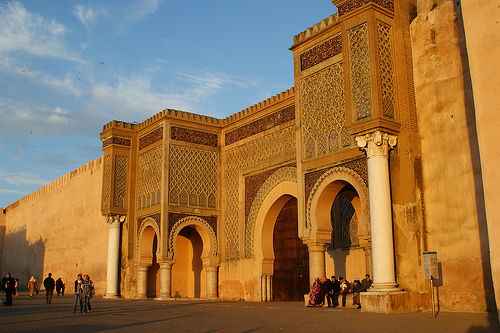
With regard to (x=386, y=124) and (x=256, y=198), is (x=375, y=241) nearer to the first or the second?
(x=386, y=124)

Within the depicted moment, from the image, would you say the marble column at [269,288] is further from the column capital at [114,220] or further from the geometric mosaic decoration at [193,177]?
the column capital at [114,220]

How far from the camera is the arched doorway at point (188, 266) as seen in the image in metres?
17.4

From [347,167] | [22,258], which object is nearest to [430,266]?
[347,167]

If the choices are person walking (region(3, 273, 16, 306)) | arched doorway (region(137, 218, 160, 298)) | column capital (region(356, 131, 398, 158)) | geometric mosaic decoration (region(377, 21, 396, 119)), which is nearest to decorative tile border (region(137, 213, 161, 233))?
arched doorway (region(137, 218, 160, 298))

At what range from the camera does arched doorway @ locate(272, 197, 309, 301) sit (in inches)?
541

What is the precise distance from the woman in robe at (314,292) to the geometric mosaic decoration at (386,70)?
361cm

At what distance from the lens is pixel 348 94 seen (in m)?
9.70

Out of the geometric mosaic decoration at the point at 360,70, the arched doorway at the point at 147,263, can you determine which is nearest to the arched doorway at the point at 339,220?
the geometric mosaic decoration at the point at 360,70

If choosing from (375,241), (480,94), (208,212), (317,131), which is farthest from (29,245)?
(480,94)

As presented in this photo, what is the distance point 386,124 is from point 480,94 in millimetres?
2451

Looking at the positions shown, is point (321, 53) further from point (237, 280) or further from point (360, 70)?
point (237, 280)

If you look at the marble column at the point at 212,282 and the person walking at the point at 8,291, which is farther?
the marble column at the point at 212,282

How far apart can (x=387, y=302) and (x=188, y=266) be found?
10.4 metres

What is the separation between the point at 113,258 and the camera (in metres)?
16.6
